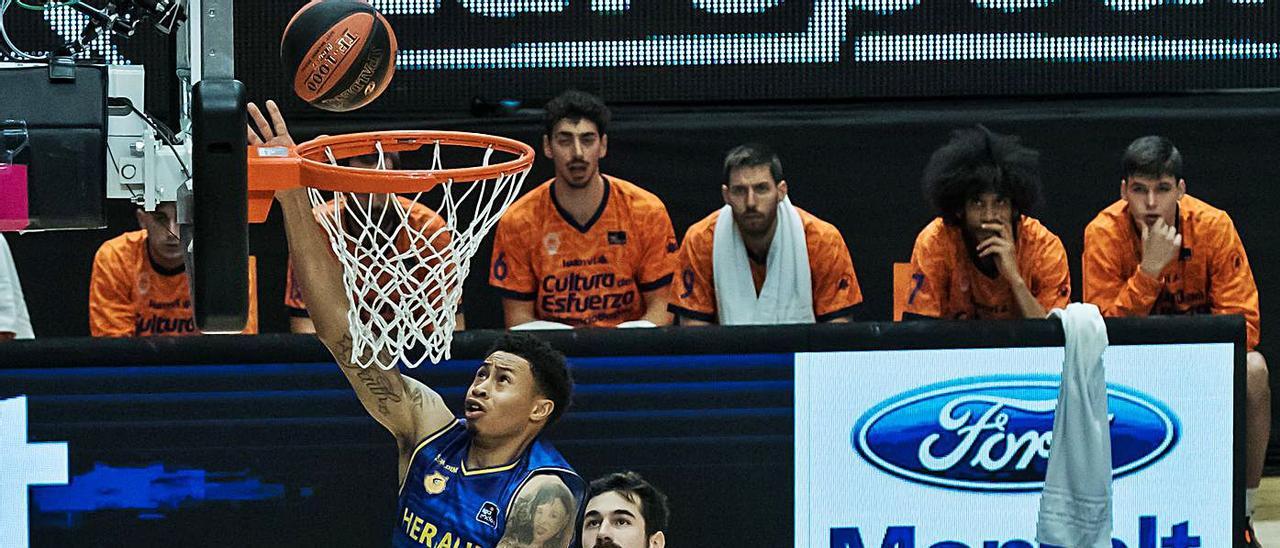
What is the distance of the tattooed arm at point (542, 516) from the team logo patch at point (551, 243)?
1.30 m

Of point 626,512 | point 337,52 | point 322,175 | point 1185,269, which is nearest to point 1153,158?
point 1185,269

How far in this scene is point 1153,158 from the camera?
660cm

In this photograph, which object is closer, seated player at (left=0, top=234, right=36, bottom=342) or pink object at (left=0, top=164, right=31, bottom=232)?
pink object at (left=0, top=164, right=31, bottom=232)

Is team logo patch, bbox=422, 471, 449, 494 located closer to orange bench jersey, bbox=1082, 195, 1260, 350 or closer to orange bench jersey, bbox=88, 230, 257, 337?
orange bench jersey, bbox=88, 230, 257, 337

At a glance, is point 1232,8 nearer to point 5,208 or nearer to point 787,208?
point 787,208

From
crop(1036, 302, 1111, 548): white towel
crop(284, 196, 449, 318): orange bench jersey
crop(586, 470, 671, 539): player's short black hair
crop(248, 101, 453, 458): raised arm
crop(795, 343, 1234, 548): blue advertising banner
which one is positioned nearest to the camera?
crop(248, 101, 453, 458): raised arm

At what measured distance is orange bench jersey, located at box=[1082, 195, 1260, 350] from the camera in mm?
6707

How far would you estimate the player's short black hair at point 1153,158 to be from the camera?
657cm

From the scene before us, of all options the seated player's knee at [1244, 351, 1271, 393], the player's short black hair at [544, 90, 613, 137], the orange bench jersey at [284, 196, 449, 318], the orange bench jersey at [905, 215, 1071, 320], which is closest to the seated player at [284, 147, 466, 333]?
the orange bench jersey at [284, 196, 449, 318]

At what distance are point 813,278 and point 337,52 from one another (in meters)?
2.54

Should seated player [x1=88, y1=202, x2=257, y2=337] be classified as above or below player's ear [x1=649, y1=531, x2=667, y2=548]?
above

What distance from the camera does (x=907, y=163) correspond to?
7.54 metres

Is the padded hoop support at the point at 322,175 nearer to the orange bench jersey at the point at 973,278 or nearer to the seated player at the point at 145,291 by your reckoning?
the seated player at the point at 145,291

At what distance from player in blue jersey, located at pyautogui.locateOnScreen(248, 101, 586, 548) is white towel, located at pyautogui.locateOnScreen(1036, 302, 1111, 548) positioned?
1.54m
